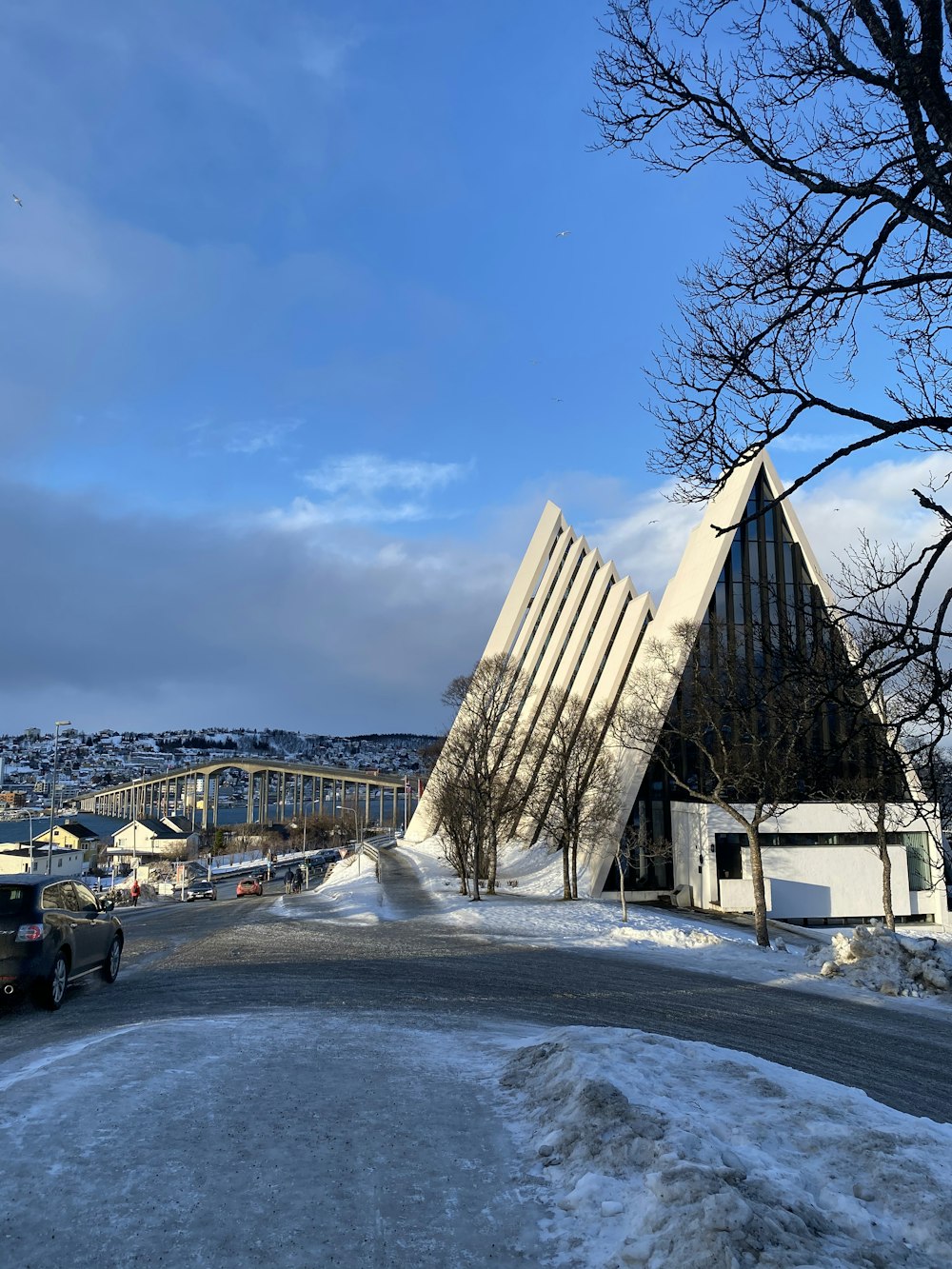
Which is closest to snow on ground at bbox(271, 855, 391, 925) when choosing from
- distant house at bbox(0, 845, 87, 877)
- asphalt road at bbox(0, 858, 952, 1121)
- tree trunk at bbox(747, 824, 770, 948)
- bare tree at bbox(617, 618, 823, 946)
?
asphalt road at bbox(0, 858, 952, 1121)

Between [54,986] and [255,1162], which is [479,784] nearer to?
[54,986]

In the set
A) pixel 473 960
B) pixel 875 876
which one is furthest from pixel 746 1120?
pixel 875 876

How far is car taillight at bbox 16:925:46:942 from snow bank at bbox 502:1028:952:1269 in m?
6.16

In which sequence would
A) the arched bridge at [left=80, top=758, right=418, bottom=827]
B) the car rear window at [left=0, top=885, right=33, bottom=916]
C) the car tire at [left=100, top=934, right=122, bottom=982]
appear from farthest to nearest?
the arched bridge at [left=80, top=758, right=418, bottom=827]
the car tire at [left=100, top=934, right=122, bottom=982]
the car rear window at [left=0, top=885, right=33, bottom=916]

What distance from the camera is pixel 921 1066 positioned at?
9172 mm

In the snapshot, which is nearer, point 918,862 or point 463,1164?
point 463,1164

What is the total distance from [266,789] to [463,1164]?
15582 cm

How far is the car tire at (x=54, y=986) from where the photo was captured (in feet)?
32.1

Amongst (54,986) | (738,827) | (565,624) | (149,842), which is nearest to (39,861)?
(149,842)

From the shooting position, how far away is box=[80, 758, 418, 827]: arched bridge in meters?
138

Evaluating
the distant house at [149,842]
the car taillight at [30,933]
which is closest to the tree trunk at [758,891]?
the car taillight at [30,933]

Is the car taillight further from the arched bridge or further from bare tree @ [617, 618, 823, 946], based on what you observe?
the arched bridge

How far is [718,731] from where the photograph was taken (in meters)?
23.4

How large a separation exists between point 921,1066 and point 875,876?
3097cm
